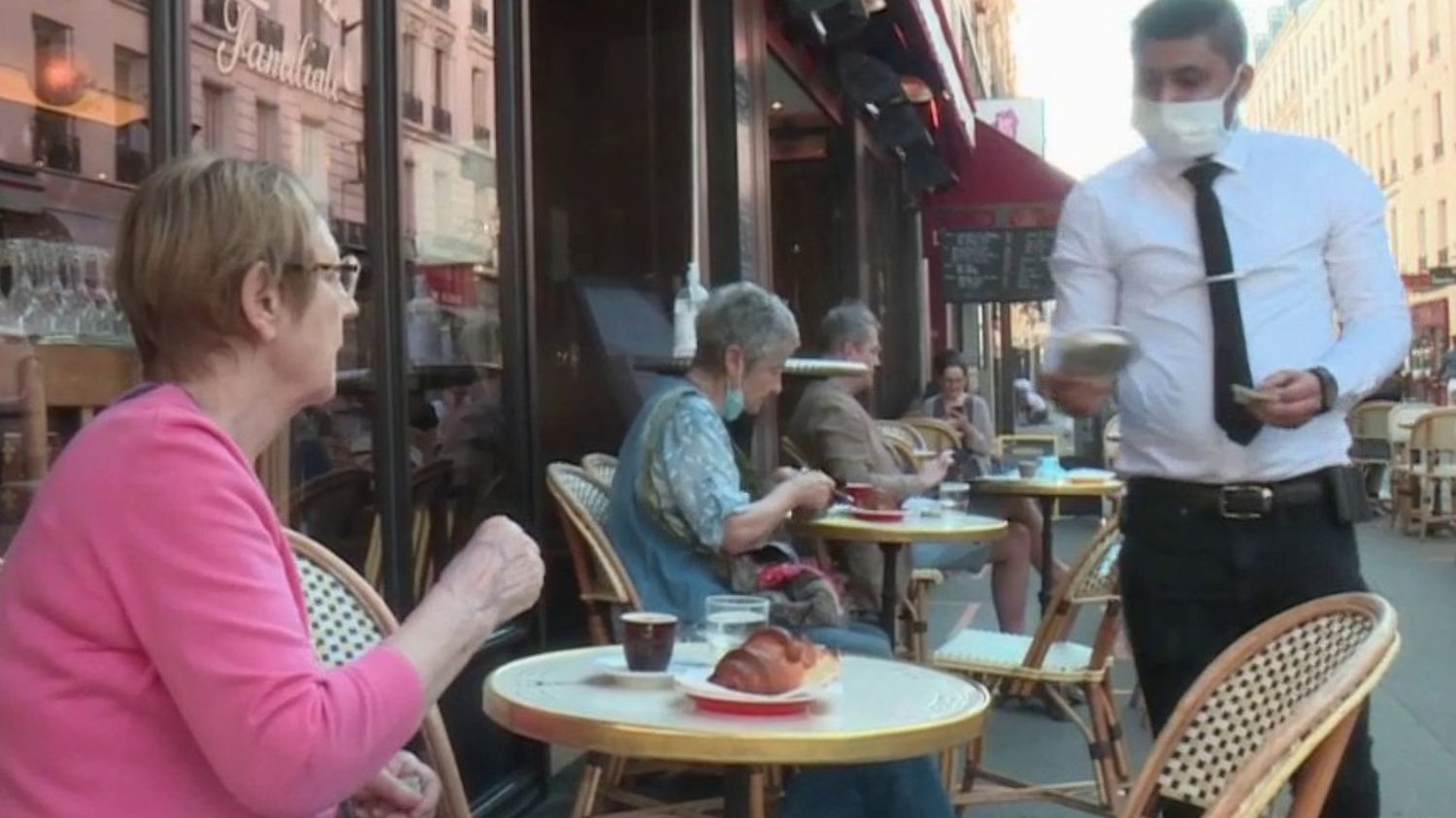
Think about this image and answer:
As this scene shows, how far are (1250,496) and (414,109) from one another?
98.8 inches

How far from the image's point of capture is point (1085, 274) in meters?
2.68

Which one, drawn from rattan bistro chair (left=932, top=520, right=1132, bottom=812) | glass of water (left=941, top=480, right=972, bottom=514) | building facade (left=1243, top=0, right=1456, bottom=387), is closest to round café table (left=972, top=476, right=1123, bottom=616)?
glass of water (left=941, top=480, right=972, bottom=514)

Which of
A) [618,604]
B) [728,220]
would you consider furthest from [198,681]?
[728,220]

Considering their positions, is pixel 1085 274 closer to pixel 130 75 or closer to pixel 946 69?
pixel 130 75

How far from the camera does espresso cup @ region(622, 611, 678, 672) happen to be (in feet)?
7.89

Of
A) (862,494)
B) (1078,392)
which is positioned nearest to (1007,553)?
(862,494)

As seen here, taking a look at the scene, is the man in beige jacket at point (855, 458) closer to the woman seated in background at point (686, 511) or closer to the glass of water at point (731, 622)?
the woman seated in background at point (686, 511)

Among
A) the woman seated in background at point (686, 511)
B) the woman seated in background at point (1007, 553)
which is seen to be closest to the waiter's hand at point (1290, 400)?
the woman seated in background at point (686, 511)

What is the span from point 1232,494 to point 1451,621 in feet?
20.1

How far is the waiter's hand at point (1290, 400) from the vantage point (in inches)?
93.2

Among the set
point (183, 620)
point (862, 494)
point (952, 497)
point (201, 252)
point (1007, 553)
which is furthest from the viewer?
point (1007, 553)

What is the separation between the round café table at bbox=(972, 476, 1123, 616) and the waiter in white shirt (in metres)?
3.41

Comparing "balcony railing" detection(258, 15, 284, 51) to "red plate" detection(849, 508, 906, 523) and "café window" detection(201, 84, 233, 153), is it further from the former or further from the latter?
"red plate" detection(849, 508, 906, 523)

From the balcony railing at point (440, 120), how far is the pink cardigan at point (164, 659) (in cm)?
292
